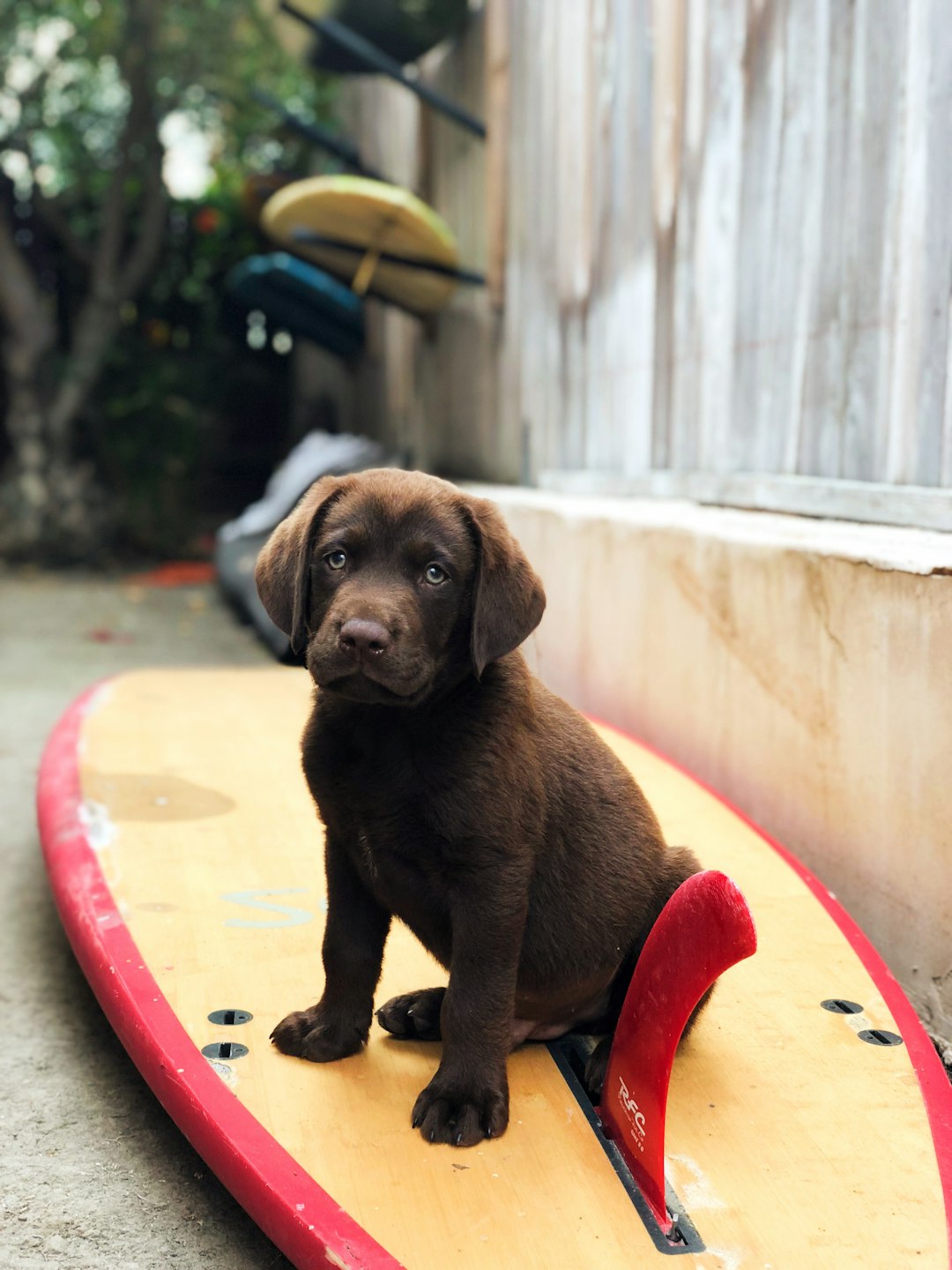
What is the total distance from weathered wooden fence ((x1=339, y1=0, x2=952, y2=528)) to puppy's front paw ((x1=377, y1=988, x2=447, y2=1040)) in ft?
4.85

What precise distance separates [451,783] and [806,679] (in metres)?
1.32

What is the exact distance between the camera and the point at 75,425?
10234mm

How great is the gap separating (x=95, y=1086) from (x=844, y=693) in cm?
162

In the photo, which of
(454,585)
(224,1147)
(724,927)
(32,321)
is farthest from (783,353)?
(32,321)

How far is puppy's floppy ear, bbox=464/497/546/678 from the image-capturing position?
1.69m

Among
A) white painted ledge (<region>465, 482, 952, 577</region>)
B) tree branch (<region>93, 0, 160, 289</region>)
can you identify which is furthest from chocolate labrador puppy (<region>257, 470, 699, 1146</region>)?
tree branch (<region>93, 0, 160, 289</region>)

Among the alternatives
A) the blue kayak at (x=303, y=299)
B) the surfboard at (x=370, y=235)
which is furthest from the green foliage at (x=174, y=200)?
the surfboard at (x=370, y=235)

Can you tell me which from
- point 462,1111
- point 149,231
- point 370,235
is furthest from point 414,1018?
point 149,231

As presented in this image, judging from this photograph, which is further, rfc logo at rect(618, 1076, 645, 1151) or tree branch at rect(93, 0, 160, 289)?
tree branch at rect(93, 0, 160, 289)

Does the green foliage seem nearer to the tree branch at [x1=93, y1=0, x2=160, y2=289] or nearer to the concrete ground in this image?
the tree branch at [x1=93, y1=0, x2=160, y2=289]

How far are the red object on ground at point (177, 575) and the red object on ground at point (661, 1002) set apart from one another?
7.52 m

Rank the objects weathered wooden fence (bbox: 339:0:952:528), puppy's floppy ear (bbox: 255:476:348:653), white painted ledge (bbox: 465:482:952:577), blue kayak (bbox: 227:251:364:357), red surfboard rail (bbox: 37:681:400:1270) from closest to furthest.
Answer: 1. red surfboard rail (bbox: 37:681:400:1270)
2. puppy's floppy ear (bbox: 255:476:348:653)
3. white painted ledge (bbox: 465:482:952:577)
4. weathered wooden fence (bbox: 339:0:952:528)
5. blue kayak (bbox: 227:251:364:357)

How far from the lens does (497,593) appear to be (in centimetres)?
170

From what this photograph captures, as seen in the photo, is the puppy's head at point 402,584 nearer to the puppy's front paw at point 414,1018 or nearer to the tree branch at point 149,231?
the puppy's front paw at point 414,1018
